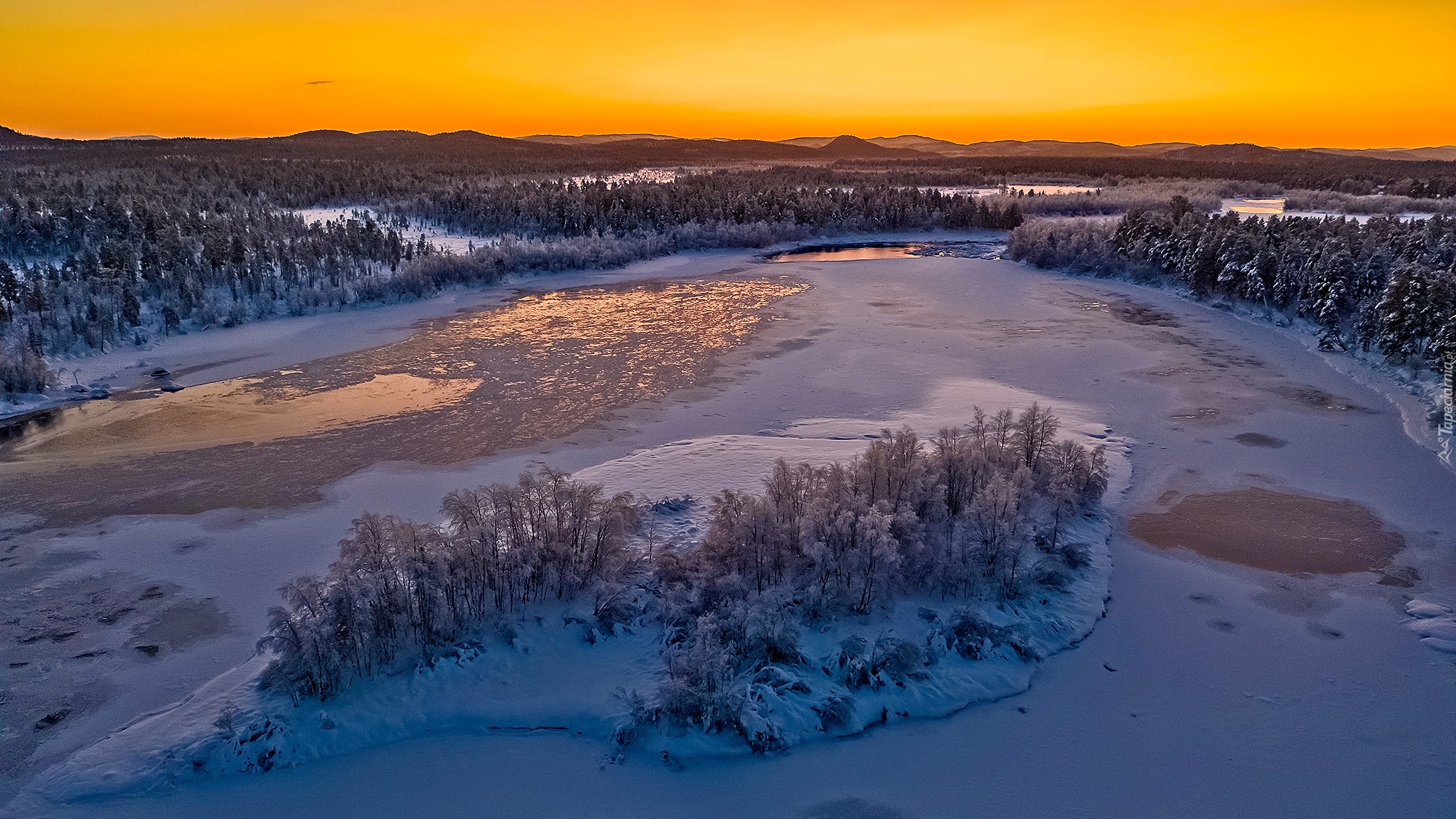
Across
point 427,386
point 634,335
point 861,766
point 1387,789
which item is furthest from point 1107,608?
point 634,335

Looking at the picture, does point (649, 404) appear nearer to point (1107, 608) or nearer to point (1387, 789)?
point (1107, 608)

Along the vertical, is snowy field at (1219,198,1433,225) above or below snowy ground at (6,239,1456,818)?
above

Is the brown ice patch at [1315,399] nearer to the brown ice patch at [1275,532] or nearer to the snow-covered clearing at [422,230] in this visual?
the brown ice patch at [1275,532]

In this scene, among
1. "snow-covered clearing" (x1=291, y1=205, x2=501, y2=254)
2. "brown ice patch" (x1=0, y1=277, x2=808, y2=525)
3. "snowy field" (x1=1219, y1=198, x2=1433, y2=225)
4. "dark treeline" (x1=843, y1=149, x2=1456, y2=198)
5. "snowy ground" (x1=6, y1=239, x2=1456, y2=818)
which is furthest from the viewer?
"dark treeline" (x1=843, y1=149, x2=1456, y2=198)

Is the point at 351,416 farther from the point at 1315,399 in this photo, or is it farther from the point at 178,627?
the point at 1315,399

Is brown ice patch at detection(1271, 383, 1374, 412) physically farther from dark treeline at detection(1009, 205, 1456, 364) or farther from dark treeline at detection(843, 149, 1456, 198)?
dark treeline at detection(843, 149, 1456, 198)

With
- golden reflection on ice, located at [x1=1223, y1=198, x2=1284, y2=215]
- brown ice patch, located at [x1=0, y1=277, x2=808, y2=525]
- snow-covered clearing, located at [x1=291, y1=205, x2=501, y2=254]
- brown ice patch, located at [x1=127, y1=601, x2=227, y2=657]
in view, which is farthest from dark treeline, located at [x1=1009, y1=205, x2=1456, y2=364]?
snow-covered clearing, located at [x1=291, y1=205, x2=501, y2=254]

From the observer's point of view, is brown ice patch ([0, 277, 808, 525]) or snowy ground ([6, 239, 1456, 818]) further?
brown ice patch ([0, 277, 808, 525])
